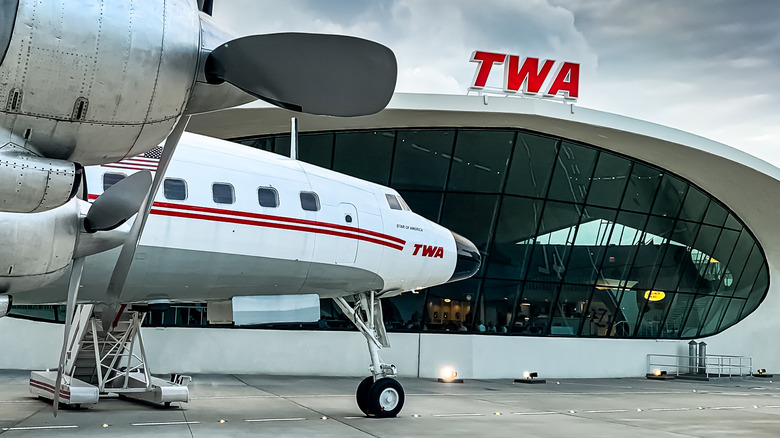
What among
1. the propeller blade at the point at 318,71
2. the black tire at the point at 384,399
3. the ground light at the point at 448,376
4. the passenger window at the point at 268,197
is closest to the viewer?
the propeller blade at the point at 318,71

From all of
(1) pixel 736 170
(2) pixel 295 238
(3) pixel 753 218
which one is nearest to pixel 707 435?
(2) pixel 295 238

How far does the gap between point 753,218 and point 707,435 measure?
22403 mm

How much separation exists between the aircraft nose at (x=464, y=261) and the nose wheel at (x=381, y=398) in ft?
9.35

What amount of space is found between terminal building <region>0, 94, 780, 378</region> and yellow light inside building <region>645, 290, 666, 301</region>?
5.1 inches

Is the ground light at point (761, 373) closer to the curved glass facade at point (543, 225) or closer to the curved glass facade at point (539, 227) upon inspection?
the curved glass facade at point (543, 225)

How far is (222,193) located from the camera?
1176 centimetres

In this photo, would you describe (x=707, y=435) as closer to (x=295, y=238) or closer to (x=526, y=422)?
(x=526, y=422)

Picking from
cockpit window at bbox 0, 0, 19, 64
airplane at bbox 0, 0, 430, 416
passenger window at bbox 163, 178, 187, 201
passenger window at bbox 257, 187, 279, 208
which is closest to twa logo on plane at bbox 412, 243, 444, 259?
passenger window at bbox 257, 187, 279, 208

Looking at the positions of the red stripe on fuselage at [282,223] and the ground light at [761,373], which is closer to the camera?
the red stripe on fuselage at [282,223]

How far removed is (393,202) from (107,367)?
267 inches

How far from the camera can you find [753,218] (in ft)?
104

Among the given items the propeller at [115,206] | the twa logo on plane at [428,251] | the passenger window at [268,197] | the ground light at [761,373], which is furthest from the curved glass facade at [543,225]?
the propeller at [115,206]

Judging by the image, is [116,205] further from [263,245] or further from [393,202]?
[393,202]

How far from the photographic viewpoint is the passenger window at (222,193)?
11672mm
